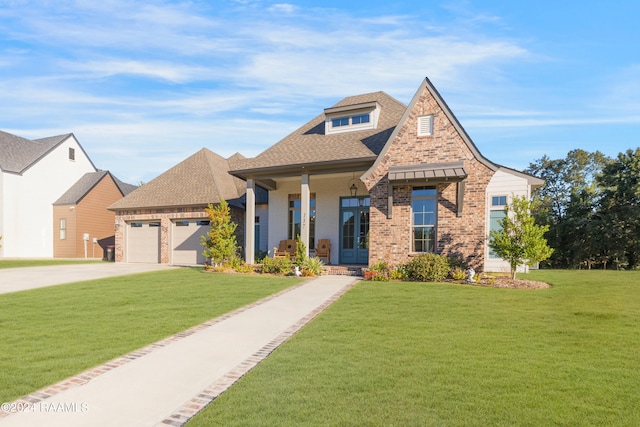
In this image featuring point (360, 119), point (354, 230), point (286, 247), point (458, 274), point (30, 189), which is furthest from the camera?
point (30, 189)

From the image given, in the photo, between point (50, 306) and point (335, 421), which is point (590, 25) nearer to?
point (335, 421)

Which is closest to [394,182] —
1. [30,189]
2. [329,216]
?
[329,216]

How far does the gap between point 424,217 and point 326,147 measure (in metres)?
5.43

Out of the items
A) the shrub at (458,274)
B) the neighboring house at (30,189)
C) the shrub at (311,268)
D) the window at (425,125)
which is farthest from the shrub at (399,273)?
the neighboring house at (30,189)

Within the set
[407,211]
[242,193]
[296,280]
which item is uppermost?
[242,193]

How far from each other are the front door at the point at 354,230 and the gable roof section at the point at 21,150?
26.7 m

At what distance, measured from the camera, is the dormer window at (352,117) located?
15.8 metres

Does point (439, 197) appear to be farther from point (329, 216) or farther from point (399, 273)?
point (329, 216)

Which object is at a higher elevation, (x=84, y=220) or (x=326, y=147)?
(x=326, y=147)

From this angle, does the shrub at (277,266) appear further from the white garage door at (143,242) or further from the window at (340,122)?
the white garage door at (143,242)

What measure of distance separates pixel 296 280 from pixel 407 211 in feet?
15.9

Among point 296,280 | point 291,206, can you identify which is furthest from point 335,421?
point 291,206

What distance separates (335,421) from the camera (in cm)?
289

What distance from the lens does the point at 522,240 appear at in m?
10.7
